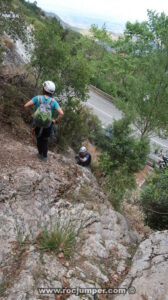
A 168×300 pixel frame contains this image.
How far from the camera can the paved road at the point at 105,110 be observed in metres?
22.5

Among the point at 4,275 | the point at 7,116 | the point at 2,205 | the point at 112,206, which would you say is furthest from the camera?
the point at 7,116

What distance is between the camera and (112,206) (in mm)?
6883

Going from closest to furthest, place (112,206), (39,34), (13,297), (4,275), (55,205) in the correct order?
(13,297) < (4,275) < (55,205) < (112,206) < (39,34)

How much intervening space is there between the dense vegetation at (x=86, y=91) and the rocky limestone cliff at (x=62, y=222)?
4.90ft

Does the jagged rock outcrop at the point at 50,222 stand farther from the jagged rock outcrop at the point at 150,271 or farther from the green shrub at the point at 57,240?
the jagged rock outcrop at the point at 150,271

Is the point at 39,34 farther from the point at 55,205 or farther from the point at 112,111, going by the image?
the point at 112,111

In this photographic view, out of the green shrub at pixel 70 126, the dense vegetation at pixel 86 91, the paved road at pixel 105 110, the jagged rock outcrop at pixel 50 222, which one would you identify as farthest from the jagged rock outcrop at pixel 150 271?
the paved road at pixel 105 110

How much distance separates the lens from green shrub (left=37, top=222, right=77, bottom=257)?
165 inches

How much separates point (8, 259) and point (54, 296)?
3.05 feet

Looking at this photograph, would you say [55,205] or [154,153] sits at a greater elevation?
[55,205]

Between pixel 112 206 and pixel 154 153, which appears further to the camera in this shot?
pixel 154 153

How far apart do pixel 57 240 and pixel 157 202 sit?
3501 millimetres

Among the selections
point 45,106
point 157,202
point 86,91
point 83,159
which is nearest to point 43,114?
point 45,106

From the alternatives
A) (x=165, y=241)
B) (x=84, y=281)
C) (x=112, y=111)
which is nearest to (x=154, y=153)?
(x=112, y=111)
